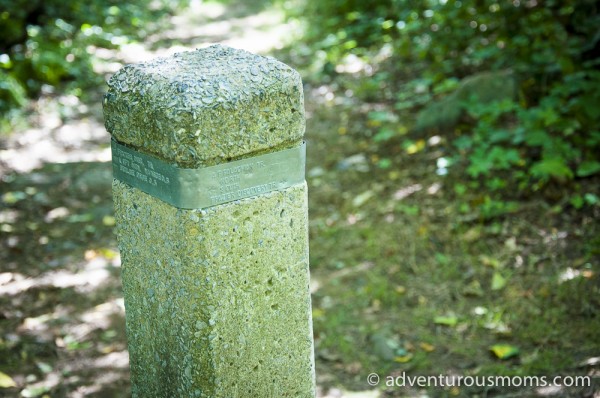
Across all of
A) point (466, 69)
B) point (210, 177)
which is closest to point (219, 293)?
point (210, 177)

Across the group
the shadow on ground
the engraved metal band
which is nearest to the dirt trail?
the shadow on ground

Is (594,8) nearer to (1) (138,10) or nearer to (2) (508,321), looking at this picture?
(2) (508,321)

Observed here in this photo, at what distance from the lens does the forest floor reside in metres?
3.38

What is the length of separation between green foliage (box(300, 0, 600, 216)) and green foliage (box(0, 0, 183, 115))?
126 inches

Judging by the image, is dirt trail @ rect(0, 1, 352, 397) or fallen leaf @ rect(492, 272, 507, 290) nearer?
dirt trail @ rect(0, 1, 352, 397)

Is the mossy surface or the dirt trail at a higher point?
the mossy surface

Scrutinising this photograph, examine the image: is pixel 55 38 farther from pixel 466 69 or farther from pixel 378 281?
pixel 378 281

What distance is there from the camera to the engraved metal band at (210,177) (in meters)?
1.95

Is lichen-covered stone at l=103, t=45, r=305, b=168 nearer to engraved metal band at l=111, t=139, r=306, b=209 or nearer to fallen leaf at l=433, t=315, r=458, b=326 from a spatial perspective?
engraved metal band at l=111, t=139, r=306, b=209

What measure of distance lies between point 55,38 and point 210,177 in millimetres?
7804

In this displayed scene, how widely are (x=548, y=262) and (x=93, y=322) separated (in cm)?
269

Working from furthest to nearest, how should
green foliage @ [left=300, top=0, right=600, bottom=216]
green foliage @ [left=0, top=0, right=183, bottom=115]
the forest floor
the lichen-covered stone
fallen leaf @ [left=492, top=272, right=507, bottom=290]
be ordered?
green foliage @ [left=0, top=0, right=183, bottom=115] < green foliage @ [left=300, top=0, right=600, bottom=216] < fallen leaf @ [left=492, top=272, right=507, bottom=290] < the forest floor < the lichen-covered stone

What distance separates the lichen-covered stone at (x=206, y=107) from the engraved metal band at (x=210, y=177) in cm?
3

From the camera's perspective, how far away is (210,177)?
1.96 m
